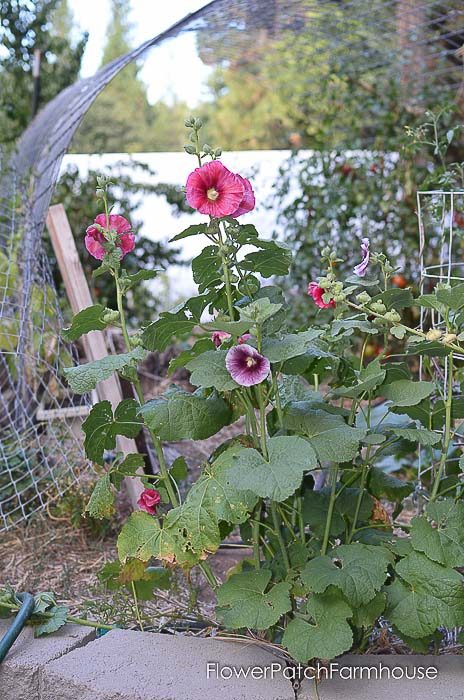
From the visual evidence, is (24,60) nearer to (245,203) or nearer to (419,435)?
(245,203)

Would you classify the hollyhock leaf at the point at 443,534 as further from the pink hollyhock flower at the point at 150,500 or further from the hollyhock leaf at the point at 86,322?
the hollyhock leaf at the point at 86,322

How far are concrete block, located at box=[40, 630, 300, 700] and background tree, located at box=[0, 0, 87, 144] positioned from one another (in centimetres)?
447

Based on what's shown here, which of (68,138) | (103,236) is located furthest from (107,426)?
(68,138)

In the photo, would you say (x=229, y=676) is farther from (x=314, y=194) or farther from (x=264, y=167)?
(x=264, y=167)

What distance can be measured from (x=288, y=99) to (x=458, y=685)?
513cm

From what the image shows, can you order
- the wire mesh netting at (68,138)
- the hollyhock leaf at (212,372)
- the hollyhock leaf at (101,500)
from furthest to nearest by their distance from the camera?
the wire mesh netting at (68,138) < the hollyhock leaf at (101,500) < the hollyhock leaf at (212,372)

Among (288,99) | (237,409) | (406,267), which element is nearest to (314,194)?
(406,267)

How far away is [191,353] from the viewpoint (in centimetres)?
149

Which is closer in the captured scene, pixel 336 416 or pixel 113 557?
pixel 336 416

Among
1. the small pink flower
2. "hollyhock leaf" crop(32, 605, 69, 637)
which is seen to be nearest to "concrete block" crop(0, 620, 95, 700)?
"hollyhock leaf" crop(32, 605, 69, 637)

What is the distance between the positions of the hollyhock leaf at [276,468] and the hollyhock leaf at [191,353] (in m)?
0.22

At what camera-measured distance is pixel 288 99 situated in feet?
19.3

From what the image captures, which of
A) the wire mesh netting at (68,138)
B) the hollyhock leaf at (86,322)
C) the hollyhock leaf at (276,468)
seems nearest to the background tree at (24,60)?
the wire mesh netting at (68,138)

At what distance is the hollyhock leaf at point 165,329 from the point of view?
1383 millimetres
